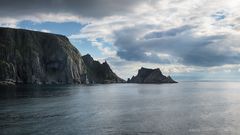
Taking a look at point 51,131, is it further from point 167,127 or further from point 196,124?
point 196,124

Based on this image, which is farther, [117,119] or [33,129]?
[117,119]

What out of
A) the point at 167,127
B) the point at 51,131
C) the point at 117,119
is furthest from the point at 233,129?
the point at 51,131

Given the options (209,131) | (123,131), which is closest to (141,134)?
(123,131)

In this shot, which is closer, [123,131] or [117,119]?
[123,131]

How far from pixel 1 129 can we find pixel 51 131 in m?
10.1

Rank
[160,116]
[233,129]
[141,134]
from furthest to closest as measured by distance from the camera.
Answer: [160,116], [233,129], [141,134]

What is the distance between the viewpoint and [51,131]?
61719mm

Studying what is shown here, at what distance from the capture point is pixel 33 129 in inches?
2483

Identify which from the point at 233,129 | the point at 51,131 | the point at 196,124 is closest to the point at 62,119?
the point at 51,131

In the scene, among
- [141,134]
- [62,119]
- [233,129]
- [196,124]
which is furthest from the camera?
[62,119]

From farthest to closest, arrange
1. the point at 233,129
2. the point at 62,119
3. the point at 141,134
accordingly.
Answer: the point at 62,119 → the point at 233,129 → the point at 141,134

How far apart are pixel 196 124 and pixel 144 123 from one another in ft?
37.7

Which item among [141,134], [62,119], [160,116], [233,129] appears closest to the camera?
[141,134]

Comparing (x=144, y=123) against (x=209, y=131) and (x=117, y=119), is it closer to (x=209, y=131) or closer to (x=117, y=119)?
(x=117, y=119)
